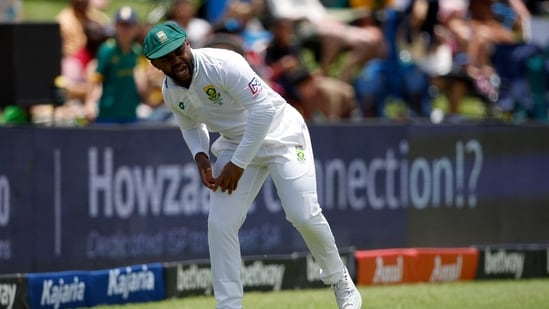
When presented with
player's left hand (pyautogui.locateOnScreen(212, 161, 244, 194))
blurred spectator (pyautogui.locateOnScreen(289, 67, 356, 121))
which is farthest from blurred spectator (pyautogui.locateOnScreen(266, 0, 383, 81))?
player's left hand (pyautogui.locateOnScreen(212, 161, 244, 194))

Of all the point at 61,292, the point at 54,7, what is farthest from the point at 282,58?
the point at 54,7

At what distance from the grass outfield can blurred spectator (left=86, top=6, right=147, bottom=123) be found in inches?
93.2

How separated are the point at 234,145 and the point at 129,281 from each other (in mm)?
2161

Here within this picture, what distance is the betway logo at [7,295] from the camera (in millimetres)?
8304

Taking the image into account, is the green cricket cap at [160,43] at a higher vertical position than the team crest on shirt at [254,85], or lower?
higher

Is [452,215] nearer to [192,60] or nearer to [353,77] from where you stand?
[353,77]

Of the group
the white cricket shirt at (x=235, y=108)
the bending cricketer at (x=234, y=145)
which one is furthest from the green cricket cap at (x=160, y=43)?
the white cricket shirt at (x=235, y=108)

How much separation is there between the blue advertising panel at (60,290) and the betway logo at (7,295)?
0.43 feet

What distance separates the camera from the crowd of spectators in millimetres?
11734

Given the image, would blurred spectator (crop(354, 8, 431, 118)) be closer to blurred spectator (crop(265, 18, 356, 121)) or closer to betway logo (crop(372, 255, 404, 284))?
blurred spectator (crop(265, 18, 356, 121))

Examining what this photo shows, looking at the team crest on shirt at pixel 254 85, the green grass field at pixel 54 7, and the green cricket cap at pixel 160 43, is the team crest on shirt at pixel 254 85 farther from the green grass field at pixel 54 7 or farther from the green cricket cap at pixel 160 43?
the green grass field at pixel 54 7

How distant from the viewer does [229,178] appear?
7125 millimetres

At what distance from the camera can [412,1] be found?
15.3 metres

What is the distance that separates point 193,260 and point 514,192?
355cm
